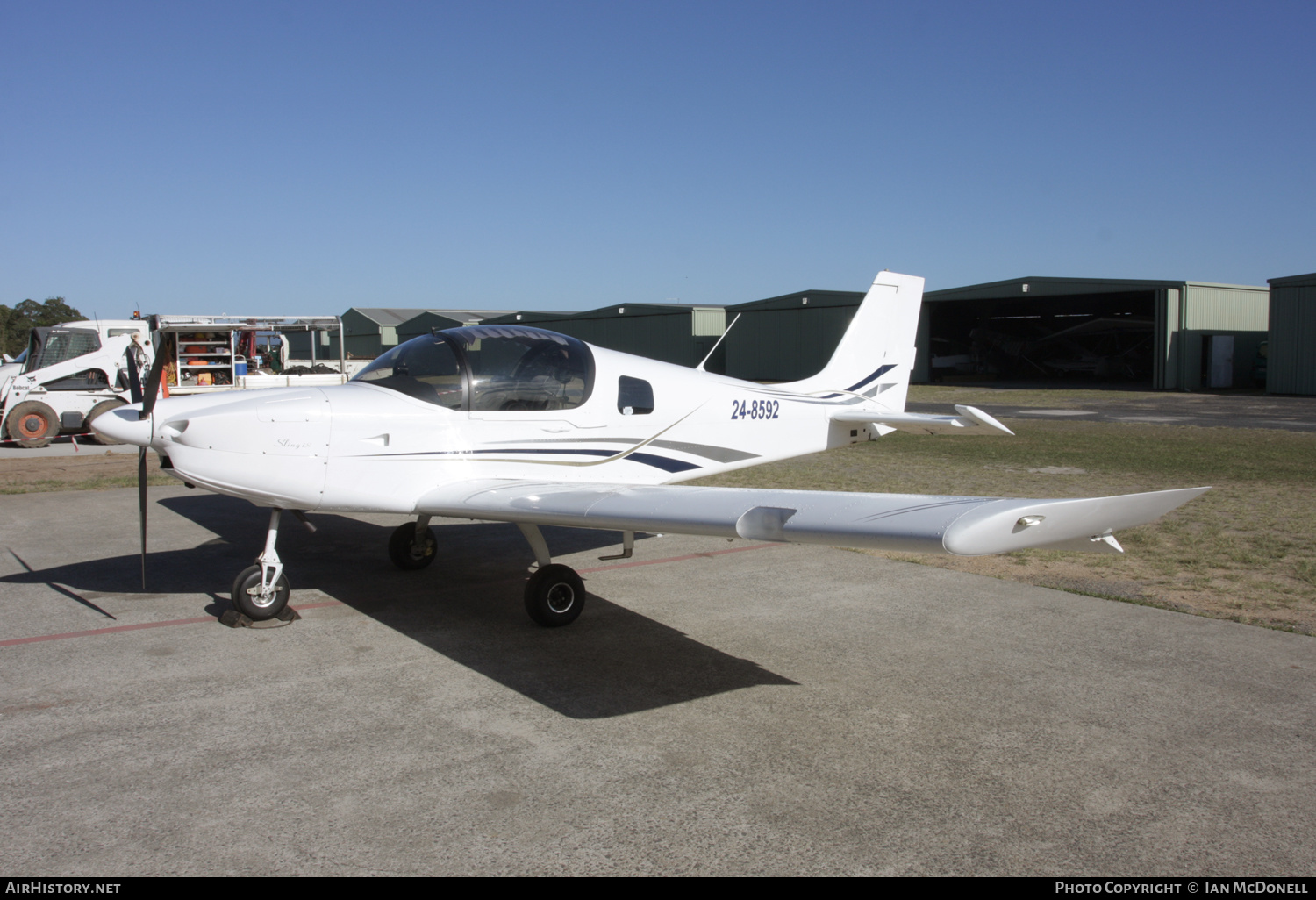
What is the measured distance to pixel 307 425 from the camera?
18.2ft

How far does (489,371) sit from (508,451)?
0.57 meters

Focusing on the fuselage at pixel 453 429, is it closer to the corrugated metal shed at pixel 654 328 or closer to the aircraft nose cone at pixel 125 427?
the aircraft nose cone at pixel 125 427

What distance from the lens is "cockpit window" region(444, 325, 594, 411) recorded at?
6133 millimetres

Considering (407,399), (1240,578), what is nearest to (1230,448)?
(1240,578)

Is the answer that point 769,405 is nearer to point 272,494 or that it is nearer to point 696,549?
point 696,549

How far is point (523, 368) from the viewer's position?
6305 mm

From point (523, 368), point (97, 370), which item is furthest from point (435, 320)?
point (523, 368)

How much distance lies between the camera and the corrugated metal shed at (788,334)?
122 feet

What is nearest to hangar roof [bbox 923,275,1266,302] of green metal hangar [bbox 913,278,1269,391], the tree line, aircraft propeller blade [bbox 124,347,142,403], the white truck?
green metal hangar [bbox 913,278,1269,391]

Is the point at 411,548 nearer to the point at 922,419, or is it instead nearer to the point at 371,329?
the point at 922,419

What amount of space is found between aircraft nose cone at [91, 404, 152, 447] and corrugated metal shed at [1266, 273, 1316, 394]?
107 ft

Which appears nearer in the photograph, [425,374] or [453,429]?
[453,429]

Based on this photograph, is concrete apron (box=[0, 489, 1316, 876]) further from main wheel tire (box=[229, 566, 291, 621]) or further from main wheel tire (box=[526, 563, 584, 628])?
main wheel tire (box=[229, 566, 291, 621])

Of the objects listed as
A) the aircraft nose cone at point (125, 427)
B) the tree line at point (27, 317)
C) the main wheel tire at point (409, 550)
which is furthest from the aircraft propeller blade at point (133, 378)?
the tree line at point (27, 317)
